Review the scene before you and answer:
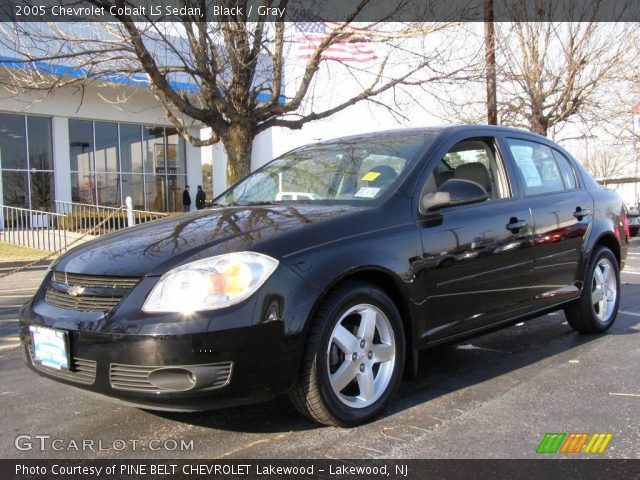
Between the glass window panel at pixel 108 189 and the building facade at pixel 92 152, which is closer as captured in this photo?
the building facade at pixel 92 152

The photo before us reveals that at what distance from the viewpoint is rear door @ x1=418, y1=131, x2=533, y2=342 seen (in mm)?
3492

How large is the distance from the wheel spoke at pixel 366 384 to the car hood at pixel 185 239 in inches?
33.0

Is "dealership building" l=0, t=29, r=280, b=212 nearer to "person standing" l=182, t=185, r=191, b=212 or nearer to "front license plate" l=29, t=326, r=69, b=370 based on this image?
"person standing" l=182, t=185, r=191, b=212

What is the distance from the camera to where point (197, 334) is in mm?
2604

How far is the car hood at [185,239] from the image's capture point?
2854 mm

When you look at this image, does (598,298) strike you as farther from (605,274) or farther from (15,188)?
(15,188)

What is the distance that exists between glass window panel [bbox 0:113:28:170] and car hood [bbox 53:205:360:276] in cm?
2036

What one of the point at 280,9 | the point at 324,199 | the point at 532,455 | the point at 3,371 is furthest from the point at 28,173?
the point at 532,455

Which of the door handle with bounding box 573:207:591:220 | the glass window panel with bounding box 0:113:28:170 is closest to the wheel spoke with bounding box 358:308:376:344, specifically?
the door handle with bounding box 573:207:591:220

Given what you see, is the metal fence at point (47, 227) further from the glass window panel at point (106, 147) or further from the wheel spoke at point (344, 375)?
the wheel spoke at point (344, 375)

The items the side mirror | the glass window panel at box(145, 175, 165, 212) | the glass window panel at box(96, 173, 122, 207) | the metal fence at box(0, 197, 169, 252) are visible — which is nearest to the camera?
the side mirror

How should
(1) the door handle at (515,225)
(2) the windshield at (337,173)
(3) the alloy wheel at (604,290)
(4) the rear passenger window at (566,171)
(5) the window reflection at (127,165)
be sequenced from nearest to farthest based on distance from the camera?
(2) the windshield at (337,173) → (1) the door handle at (515,225) → (4) the rear passenger window at (566,171) → (3) the alloy wheel at (604,290) → (5) the window reflection at (127,165)

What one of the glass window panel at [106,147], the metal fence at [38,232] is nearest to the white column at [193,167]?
the glass window panel at [106,147]

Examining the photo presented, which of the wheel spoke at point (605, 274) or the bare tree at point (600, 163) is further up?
the bare tree at point (600, 163)
